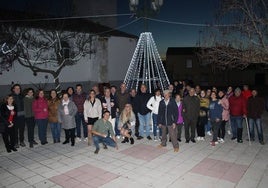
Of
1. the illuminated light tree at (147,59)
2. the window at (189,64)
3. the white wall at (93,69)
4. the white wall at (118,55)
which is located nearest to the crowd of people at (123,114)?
the illuminated light tree at (147,59)

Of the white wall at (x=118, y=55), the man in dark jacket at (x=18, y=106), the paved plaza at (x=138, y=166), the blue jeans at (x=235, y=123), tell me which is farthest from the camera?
the white wall at (x=118, y=55)

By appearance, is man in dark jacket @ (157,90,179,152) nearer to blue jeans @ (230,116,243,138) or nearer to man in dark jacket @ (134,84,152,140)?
man in dark jacket @ (134,84,152,140)

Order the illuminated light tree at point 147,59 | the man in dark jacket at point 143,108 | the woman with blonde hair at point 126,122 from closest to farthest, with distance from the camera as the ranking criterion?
the woman with blonde hair at point 126,122 < the man in dark jacket at point 143,108 < the illuminated light tree at point 147,59

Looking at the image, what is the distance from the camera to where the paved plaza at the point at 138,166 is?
573cm

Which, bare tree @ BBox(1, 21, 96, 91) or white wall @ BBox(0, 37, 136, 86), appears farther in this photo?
white wall @ BBox(0, 37, 136, 86)

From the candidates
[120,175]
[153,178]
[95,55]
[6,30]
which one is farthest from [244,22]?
[95,55]

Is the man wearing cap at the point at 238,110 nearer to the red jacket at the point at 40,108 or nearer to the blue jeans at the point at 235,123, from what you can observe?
the blue jeans at the point at 235,123

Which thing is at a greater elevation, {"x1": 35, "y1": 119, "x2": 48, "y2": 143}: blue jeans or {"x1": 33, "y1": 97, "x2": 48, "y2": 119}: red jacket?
{"x1": 33, "y1": 97, "x2": 48, "y2": 119}: red jacket

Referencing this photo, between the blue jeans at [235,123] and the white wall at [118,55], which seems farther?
the white wall at [118,55]

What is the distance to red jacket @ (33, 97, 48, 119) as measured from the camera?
8.28m

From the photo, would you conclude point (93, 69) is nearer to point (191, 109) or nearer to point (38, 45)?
point (38, 45)

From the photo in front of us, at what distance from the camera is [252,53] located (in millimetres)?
6723

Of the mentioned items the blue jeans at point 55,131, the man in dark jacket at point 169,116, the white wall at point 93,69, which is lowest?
the blue jeans at point 55,131

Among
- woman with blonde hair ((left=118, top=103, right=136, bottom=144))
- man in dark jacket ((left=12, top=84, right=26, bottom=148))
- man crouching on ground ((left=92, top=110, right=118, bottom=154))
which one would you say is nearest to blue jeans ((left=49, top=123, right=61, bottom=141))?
man in dark jacket ((left=12, top=84, right=26, bottom=148))
